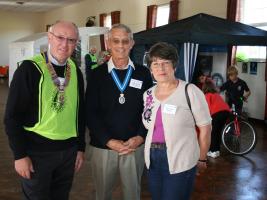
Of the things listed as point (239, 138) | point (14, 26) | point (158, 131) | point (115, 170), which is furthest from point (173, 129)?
point (14, 26)

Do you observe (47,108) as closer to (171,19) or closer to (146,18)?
(171,19)

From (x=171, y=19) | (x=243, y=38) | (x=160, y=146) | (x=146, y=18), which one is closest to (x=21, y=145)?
(x=160, y=146)

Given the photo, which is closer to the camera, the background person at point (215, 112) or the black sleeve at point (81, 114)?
the black sleeve at point (81, 114)

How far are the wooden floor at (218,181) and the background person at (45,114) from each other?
4.83ft

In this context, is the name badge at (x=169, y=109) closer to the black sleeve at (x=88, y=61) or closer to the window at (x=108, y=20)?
the black sleeve at (x=88, y=61)

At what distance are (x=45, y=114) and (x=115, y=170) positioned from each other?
Answer: 1.95ft

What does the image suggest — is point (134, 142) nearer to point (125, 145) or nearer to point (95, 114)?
point (125, 145)

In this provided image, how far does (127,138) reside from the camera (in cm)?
207

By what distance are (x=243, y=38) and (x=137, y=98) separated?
14.9 ft

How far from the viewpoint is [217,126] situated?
4.86 m

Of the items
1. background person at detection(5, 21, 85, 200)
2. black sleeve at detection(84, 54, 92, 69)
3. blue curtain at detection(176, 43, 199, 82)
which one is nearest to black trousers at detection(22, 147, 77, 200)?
background person at detection(5, 21, 85, 200)

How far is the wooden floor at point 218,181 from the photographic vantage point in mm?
3404

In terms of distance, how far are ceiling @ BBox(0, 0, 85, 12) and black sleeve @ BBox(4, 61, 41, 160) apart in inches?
576

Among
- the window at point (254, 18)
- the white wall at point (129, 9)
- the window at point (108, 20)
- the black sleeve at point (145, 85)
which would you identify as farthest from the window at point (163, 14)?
the black sleeve at point (145, 85)
